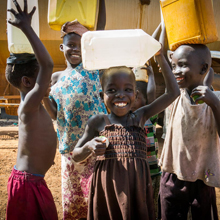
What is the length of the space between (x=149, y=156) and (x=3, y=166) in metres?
2.92

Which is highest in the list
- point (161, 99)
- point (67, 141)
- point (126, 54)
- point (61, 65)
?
point (61, 65)

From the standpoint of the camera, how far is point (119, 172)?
4.65ft

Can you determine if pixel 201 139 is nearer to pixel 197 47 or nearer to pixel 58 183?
pixel 197 47

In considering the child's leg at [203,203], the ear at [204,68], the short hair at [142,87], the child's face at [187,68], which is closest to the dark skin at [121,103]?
the child's face at [187,68]

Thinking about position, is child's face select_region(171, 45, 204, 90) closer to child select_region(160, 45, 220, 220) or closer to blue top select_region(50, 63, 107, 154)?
child select_region(160, 45, 220, 220)

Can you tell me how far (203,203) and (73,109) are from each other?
1122 millimetres

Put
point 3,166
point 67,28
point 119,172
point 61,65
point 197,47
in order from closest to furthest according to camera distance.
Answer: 1. point 119,172
2. point 197,47
3. point 67,28
4. point 3,166
5. point 61,65

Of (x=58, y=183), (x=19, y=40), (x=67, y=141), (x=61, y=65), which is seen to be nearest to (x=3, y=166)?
(x=58, y=183)

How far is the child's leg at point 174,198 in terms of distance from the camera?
1.61 metres

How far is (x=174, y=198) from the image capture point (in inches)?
64.3

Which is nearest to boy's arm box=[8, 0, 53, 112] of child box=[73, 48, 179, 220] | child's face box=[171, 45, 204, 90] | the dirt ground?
child box=[73, 48, 179, 220]

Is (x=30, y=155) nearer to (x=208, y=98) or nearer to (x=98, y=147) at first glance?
(x=98, y=147)

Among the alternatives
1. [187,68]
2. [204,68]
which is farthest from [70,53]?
[204,68]

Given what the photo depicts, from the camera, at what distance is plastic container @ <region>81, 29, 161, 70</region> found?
4.62 feet
